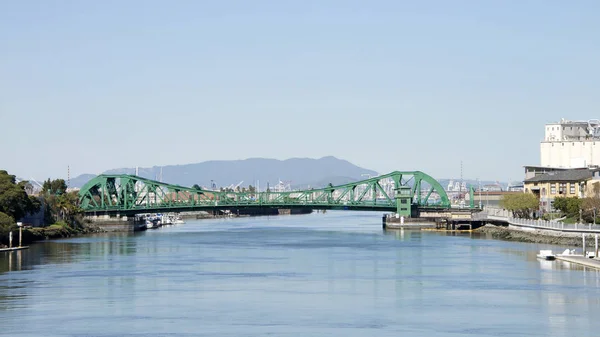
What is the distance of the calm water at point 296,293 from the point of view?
49969mm

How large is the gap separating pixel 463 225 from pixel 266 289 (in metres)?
94.0

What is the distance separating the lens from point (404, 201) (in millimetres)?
170375

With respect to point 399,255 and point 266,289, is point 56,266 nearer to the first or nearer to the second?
point 266,289

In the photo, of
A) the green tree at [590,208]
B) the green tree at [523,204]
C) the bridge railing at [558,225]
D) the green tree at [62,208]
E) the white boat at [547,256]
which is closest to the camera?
the white boat at [547,256]

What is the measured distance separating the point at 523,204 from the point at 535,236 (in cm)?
2844

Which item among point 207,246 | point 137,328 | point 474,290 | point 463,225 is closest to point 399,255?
point 207,246

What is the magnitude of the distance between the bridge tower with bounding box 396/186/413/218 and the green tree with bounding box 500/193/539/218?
25.6m

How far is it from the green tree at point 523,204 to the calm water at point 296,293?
3729 cm

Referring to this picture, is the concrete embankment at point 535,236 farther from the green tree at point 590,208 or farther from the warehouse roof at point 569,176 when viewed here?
the warehouse roof at point 569,176

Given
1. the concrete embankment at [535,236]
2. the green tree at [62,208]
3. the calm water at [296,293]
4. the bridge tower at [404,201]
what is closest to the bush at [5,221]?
the calm water at [296,293]

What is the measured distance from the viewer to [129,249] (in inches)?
4252

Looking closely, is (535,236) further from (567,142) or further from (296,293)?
(567,142)

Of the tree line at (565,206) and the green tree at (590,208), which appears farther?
the tree line at (565,206)

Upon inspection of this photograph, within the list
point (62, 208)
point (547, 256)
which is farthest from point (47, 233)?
point (547, 256)
